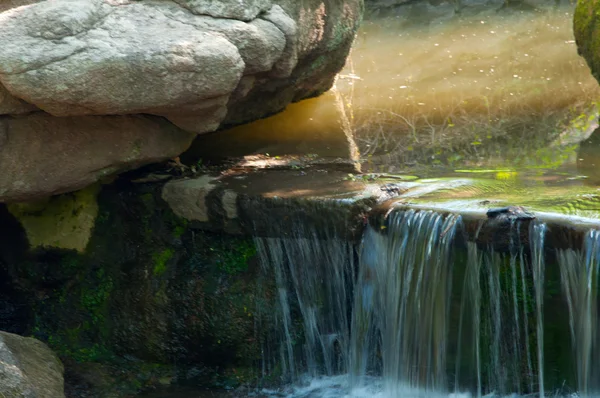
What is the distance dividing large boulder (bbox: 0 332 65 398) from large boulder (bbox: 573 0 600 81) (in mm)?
5667

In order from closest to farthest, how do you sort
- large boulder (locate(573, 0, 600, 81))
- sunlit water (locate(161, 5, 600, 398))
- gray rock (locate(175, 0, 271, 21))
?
sunlit water (locate(161, 5, 600, 398)) < gray rock (locate(175, 0, 271, 21)) < large boulder (locate(573, 0, 600, 81))

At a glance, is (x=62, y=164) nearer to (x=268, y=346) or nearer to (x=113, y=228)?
(x=113, y=228)

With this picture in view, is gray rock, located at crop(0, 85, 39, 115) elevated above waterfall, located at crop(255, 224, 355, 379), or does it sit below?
above

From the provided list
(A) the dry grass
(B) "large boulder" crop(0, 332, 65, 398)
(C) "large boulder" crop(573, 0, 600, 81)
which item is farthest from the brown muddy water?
(B) "large boulder" crop(0, 332, 65, 398)

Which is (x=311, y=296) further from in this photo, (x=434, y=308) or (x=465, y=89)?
(x=465, y=89)

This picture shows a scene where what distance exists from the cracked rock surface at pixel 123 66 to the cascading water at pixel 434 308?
1215 millimetres

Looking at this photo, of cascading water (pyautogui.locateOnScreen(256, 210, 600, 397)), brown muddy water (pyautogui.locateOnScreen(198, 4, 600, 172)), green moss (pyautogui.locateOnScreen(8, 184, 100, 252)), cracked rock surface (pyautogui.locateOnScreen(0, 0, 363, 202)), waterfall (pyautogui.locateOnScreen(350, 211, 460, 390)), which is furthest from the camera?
brown muddy water (pyautogui.locateOnScreen(198, 4, 600, 172))

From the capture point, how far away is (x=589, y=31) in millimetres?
8492

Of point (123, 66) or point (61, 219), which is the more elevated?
point (123, 66)

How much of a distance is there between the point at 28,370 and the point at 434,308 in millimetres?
2683

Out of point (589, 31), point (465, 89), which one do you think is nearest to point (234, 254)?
point (465, 89)

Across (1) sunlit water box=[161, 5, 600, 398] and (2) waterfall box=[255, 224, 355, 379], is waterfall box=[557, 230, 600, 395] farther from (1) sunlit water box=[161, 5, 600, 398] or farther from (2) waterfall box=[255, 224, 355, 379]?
(2) waterfall box=[255, 224, 355, 379]

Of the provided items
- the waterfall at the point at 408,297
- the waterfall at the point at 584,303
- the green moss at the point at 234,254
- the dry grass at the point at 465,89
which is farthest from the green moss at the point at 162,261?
the waterfall at the point at 584,303

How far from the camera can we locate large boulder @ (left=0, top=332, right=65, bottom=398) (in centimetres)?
516
